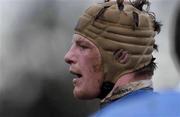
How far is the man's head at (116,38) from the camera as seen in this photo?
1667mm

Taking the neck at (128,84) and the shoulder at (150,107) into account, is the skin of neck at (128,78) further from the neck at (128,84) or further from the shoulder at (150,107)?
the shoulder at (150,107)

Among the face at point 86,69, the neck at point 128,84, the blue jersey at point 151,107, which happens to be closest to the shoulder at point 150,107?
the blue jersey at point 151,107

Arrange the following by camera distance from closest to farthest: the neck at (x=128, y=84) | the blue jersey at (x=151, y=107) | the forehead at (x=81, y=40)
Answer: the blue jersey at (x=151, y=107) < the neck at (x=128, y=84) < the forehead at (x=81, y=40)

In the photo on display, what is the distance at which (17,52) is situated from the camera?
4934 mm

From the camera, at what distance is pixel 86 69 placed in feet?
5.52

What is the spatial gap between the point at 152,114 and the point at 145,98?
0.08 m

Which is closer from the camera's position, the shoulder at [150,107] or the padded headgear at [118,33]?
the shoulder at [150,107]

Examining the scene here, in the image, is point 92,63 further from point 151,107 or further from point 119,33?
point 151,107

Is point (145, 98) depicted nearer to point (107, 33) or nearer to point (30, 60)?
point (107, 33)

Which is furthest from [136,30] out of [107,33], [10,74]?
[10,74]

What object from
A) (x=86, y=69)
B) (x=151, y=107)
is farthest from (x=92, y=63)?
(x=151, y=107)

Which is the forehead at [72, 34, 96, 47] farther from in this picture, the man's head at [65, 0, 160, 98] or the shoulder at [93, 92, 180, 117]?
the shoulder at [93, 92, 180, 117]

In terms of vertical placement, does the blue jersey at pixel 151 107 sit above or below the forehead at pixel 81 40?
above

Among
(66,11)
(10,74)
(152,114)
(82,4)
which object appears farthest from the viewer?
(10,74)
